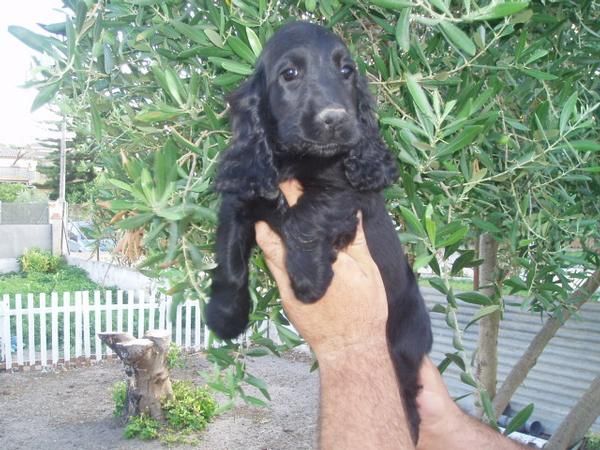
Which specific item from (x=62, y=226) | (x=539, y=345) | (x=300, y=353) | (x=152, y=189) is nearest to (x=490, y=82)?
(x=152, y=189)

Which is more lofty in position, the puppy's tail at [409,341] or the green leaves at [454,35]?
the green leaves at [454,35]

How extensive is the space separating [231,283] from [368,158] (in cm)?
60

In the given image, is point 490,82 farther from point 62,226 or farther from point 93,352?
point 62,226

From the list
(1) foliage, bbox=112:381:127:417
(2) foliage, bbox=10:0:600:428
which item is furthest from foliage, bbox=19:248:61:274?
(2) foliage, bbox=10:0:600:428

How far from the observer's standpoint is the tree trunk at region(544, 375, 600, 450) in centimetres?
366

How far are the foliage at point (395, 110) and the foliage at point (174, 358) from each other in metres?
7.61

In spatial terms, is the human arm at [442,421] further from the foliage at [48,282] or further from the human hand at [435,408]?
the foliage at [48,282]

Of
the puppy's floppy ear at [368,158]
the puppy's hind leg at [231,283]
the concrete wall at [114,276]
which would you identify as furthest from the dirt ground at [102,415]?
the puppy's floppy ear at [368,158]

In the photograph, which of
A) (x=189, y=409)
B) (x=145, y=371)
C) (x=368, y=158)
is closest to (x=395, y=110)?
(x=368, y=158)

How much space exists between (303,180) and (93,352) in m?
9.44

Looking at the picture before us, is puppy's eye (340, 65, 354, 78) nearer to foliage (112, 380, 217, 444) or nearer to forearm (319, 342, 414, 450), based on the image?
forearm (319, 342, 414, 450)

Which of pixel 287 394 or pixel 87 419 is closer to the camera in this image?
pixel 87 419

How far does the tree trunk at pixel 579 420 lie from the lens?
3.66 metres

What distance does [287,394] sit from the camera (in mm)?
8883
